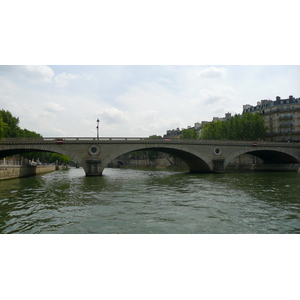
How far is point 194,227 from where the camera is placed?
9289mm

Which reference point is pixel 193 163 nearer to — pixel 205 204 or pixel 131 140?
pixel 131 140

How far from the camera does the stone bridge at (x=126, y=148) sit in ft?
121

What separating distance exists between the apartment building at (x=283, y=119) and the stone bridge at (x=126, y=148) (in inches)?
722

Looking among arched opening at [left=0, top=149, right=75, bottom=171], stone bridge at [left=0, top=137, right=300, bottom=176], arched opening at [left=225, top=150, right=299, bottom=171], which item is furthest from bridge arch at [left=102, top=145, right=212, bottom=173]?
arched opening at [left=0, top=149, right=75, bottom=171]

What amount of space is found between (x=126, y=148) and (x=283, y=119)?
47599 millimetres

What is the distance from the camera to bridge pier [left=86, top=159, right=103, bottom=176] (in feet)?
123

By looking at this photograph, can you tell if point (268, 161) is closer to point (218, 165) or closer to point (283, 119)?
point (283, 119)

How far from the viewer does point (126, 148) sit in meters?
40.1

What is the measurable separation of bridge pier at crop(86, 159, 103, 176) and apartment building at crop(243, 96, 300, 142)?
164ft

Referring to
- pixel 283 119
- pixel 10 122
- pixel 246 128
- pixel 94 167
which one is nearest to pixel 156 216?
pixel 94 167

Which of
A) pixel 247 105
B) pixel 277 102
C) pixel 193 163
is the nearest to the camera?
pixel 193 163

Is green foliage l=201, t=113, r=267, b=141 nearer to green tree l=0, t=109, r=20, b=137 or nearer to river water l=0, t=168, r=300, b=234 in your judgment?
green tree l=0, t=109, r=20, b=137
